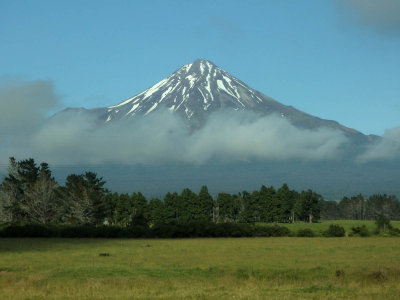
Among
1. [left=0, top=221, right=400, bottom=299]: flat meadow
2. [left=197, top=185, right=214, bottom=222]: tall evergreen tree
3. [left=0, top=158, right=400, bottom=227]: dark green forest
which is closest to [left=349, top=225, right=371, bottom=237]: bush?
[left=0, top=158, right=400, bottom=227]: dark green forest

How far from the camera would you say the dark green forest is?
89.8 meters

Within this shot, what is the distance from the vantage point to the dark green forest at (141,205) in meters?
89.8

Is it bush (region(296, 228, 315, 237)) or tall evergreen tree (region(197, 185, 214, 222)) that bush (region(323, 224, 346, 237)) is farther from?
tall evergreen tree (region(197, 185, 214, 222))

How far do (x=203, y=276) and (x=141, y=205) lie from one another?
9714 cm

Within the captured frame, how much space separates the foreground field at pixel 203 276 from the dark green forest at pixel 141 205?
31.3m

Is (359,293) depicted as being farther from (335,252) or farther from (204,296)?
(335,252)

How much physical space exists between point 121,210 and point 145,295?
105 m

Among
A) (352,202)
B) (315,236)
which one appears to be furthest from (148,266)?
(352,202)

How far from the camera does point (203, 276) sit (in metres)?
25.9

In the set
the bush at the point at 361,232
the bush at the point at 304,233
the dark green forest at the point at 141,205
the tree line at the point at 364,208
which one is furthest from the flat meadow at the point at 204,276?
the tree line at the point at 364,208

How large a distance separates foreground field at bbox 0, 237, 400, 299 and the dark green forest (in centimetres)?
3127

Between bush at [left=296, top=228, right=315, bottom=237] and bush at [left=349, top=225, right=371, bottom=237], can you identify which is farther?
bush at [left=296, top=228, right=315, bottom=237]

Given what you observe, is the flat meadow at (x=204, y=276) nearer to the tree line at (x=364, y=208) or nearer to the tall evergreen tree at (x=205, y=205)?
the tall evergreen tree at (x=205, y=205)

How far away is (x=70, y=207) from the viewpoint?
8875 centimetres
